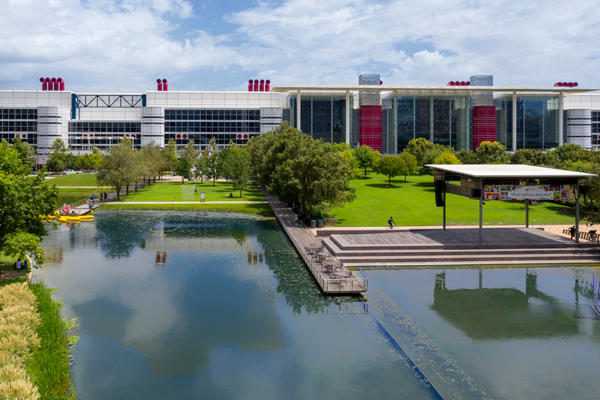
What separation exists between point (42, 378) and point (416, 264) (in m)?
26.7

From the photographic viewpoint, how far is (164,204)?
7794 cm

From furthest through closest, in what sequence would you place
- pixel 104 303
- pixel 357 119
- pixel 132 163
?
pixel 357 119, pixel 132 163, pixel 104 303

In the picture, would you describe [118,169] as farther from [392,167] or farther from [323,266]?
[323,266]

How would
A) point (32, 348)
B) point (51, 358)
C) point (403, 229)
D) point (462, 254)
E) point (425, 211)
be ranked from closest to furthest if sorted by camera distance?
point (51, 358), point (32, 348), point (462, 254), point (403, 229), point (425, 211)

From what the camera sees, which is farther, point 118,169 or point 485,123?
point 485,123

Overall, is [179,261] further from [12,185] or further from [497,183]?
[497,183]

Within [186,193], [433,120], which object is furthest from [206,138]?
[186,193]

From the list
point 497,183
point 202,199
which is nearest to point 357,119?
point 202,199

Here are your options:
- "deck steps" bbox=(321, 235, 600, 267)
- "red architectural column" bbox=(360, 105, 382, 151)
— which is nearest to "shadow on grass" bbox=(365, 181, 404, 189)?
"red architectural column" bbox=(360, 105, 382, 151)

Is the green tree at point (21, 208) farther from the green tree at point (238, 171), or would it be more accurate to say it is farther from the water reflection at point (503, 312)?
the green tree at point (238, 171)

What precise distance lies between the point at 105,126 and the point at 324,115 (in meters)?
70.1

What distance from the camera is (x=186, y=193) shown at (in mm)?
92250

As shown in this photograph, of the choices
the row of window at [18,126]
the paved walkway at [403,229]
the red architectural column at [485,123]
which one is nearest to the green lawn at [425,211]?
the paved walkway at [403,229]

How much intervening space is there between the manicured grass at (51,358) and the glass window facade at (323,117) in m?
135
